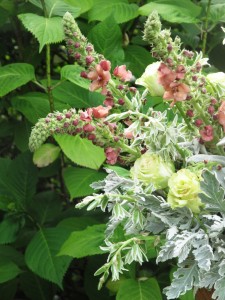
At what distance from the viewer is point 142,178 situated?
906mm

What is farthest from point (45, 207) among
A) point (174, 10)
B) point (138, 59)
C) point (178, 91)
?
point (178, 91)

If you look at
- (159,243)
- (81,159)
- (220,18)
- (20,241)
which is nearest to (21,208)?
(20,241)

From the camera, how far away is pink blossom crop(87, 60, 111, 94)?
2.86 feet

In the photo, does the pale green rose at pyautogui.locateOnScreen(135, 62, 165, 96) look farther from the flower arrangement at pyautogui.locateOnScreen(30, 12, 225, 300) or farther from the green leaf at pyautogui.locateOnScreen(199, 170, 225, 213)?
the green leaf at pyautogui.locateOnScreen(199, 170, 225, 213)

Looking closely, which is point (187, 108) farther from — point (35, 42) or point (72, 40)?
point (35, 42)

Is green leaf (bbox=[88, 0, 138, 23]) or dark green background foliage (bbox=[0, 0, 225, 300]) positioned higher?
green leaf (bbox=[88, 0, 138, 23])

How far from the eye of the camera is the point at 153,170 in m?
0.89

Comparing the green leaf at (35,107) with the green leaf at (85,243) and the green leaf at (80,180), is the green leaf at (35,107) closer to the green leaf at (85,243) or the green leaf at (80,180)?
the green leaf at (80,180)

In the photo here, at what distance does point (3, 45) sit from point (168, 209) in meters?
1.25

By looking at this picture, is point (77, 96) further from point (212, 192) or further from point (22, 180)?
point (212, 192)

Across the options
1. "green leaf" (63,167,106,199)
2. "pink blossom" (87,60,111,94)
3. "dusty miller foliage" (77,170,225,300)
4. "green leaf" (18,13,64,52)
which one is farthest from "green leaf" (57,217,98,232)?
"pink blossom" (87,60,111,94)

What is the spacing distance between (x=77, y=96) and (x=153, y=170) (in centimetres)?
68

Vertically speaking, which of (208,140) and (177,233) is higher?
A: (208,140)

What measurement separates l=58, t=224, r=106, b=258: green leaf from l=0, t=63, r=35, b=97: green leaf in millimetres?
370
